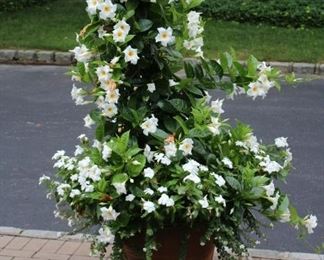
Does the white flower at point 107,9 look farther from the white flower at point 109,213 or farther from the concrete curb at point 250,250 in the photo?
the concrete curb at point 250,250

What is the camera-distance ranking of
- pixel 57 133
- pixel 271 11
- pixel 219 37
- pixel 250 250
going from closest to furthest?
1. pixel 250 250
2. pixel 57 133
3. pixel 219 37
4. pixel 271 11

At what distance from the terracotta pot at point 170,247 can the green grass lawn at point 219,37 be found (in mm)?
8315

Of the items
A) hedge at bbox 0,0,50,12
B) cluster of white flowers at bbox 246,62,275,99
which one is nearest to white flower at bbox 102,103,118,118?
cluster of white flowers at bbox 246,62,275,99

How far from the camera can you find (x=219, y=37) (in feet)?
44.0

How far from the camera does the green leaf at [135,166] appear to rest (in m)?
3.55

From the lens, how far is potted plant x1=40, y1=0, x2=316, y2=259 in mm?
3564

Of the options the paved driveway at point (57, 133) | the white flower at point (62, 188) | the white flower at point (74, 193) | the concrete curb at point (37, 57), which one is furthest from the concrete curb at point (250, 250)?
the concrete curb at point (37, 57)

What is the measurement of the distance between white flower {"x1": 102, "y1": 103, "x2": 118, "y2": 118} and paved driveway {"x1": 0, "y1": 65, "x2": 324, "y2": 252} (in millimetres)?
1941

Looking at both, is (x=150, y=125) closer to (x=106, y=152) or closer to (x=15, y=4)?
(x=106, y=152)

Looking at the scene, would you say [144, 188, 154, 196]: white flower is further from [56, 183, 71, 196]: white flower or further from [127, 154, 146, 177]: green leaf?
[56, 183, 71, 196]: white flower

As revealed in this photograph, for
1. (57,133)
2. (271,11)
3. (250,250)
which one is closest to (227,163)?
(250,250)

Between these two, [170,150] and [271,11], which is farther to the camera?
[271,11]

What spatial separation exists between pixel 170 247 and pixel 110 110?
31.1 inches

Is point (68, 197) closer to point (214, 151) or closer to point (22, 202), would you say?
point (214, 151)
